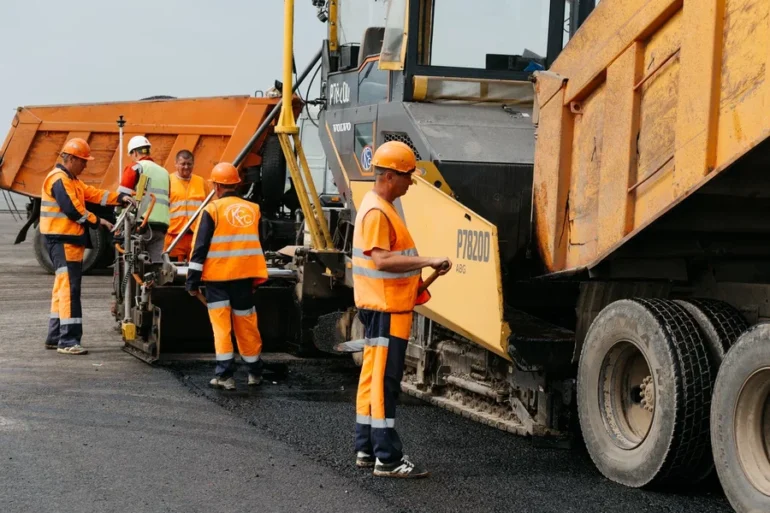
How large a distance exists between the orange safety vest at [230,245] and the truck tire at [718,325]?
3627mm

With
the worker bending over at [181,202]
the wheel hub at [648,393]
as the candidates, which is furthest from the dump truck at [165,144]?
the wheel hub at [648,393]

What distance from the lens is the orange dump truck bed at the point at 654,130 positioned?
13.5 ft

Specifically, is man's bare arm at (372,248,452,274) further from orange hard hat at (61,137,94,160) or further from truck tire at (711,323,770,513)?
orange hard hat at (61,137,94,160)

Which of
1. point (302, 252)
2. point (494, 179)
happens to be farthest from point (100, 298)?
point (494, 179)

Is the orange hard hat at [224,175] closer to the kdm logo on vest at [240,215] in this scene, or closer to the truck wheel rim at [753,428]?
the kdm logo on vest at [240,215]

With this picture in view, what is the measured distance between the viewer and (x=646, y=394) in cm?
516

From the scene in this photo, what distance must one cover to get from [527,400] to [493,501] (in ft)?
4.14

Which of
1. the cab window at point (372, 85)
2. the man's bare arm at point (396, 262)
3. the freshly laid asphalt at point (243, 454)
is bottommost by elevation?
the freshly laid asphalt at point (243, 454)

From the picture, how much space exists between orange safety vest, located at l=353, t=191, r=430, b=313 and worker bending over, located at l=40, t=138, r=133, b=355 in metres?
4.33

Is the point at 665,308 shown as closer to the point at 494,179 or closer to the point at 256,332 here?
the point at 494,179

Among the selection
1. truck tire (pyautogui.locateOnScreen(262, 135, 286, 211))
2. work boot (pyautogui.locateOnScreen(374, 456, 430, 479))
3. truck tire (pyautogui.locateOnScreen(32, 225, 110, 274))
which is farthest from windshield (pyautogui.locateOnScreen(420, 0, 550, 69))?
truck tire (pyautogui.locateOnScreen(32, 225, 110, 274))

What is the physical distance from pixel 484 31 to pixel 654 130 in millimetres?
2831

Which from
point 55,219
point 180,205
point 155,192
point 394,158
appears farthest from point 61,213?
point 394,158

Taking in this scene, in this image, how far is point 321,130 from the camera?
29.6 feet
